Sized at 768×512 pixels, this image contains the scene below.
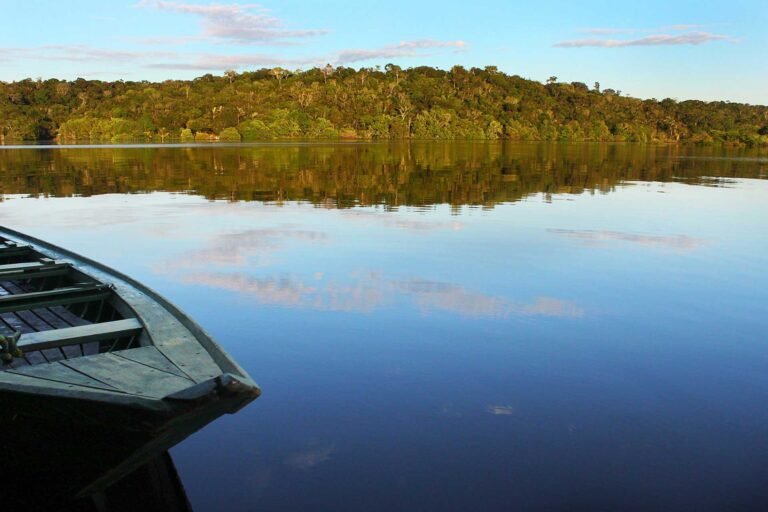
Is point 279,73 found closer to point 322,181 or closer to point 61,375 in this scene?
point 322,181

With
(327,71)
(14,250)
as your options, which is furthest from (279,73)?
(14,250)

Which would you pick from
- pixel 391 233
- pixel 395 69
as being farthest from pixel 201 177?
pixel 395 69

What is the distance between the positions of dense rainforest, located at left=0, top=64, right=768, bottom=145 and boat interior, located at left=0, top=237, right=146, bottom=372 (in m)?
112

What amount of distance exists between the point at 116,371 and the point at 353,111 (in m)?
131

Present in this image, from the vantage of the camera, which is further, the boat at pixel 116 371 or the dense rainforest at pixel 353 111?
the dense rainforest at pixel 353 111

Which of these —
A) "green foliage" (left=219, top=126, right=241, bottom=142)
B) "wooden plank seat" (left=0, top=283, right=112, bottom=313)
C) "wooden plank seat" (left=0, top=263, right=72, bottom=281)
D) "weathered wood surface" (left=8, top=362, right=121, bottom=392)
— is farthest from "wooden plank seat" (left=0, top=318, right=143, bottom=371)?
"green foliage" (left=219, top=126, right=241, bottom=142)

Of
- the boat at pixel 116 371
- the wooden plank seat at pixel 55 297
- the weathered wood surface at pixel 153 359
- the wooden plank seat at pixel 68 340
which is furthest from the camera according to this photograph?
the wooden plank seat at pixel 55 297

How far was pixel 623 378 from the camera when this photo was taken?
22.2ft

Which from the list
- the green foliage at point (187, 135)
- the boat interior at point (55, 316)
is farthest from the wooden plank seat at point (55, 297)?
the green foliage at point (187, 135)

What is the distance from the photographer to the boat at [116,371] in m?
3.28

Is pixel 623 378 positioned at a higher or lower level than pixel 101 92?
lower

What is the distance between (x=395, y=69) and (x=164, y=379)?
17502 cm

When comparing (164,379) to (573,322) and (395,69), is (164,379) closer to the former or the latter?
(573,322)

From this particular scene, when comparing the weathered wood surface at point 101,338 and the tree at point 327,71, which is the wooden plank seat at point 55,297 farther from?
the tree at point 327,71
